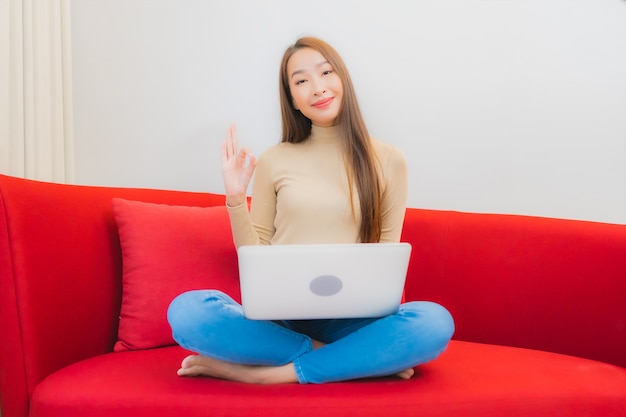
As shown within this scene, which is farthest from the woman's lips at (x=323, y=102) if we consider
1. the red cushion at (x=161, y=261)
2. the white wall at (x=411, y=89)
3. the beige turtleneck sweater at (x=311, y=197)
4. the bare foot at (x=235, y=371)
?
the bare foot at (x=235, y=371)

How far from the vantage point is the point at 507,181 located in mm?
2201

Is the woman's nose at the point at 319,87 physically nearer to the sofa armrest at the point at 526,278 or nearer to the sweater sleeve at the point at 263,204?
the sweater sleeve at the point at 263,204

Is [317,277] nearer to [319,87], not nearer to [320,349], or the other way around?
[320,349]

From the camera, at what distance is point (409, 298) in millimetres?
1951

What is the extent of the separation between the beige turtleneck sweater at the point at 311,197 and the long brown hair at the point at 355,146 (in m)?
0.03

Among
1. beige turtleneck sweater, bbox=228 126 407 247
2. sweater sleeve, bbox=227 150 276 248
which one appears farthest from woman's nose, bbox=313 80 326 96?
sweater sleeve, bbox=227 150 276 248

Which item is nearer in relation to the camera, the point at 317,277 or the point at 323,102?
the point at 317,277

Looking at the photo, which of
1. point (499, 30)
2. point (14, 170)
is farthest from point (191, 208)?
point (499, 30)

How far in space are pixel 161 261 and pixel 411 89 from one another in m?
1.01

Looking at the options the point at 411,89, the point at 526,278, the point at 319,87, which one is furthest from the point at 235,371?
the point at 411,89

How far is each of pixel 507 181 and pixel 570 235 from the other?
0.45 m

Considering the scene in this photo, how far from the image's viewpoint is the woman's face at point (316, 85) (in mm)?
1728

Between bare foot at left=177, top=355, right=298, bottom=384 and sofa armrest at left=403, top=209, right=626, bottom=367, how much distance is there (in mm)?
663

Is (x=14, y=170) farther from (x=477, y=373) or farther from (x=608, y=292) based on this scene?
(x=608, y=292)
